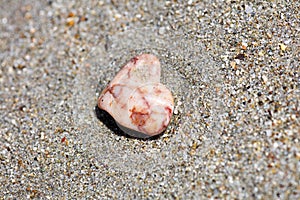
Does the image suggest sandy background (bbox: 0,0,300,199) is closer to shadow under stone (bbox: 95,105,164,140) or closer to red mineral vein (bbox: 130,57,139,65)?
shadow under stone (bbox: 95,105,164,140)

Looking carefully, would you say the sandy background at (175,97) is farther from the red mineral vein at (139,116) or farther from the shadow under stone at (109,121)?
the red mineral vein at (139,116)

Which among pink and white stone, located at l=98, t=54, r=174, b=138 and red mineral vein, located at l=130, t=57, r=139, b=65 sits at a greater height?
red mineral vein, located at l=130, t=57, r=139, b=65

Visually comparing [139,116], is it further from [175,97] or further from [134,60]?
[134,60]

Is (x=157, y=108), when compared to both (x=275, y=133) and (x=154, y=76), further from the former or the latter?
(x=275, y=133)

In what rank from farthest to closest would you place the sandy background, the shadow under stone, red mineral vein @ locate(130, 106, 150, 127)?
the shadow under stone < red mineral vein @ locate(130, 106, 150, 127) < the sandy background

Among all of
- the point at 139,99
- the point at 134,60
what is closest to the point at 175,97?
the point at 139,99

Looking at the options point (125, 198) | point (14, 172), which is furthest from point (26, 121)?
point (125, 198)

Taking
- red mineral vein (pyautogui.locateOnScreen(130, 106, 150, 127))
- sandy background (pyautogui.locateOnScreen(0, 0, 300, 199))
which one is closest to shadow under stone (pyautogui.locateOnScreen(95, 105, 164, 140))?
sandy background (pyautogui.locateOnScreen(0, 0, 300, 199))
